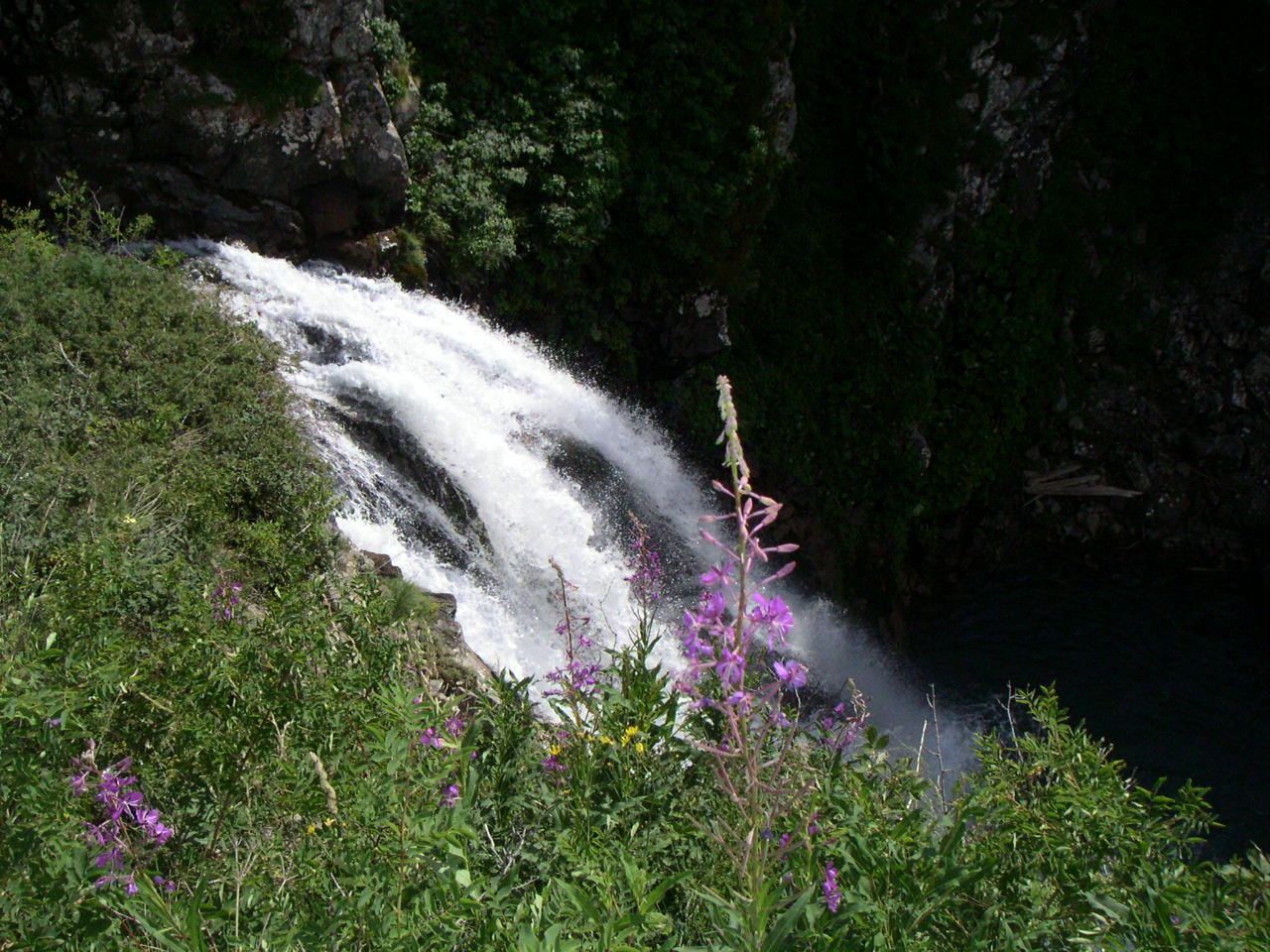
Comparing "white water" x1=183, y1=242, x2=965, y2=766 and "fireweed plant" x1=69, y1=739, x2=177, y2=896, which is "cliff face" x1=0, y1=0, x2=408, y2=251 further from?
"fireweed plant" x1=69, y1=739, x2=177, y2=896

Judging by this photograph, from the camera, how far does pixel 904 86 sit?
1123cm

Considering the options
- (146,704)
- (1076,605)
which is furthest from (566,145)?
(1076,605)

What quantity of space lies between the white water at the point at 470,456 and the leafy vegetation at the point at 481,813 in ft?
9.48

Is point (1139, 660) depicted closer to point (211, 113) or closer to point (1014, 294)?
point (1014, 294)

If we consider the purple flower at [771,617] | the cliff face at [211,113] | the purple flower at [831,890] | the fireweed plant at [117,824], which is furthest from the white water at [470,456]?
the purple flower at [771,617]

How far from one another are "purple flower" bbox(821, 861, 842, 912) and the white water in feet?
12.9

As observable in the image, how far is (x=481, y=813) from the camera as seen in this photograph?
88.6 inches

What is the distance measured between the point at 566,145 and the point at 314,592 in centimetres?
722

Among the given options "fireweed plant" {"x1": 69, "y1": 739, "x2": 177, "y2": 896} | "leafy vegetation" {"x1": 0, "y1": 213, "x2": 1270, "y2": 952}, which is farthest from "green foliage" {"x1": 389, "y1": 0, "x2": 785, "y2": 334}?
"fireweed plant" {"x1": 69, "y1": 739, "x2": 177, "y2": 896}

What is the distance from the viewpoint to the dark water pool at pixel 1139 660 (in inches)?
365

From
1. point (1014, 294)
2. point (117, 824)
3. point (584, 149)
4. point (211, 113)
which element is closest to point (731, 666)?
point (117, 824)

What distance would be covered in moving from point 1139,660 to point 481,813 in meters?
10.8

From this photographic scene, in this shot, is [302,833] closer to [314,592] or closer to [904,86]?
[314,592]

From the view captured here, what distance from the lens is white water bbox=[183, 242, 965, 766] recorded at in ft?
21.3
